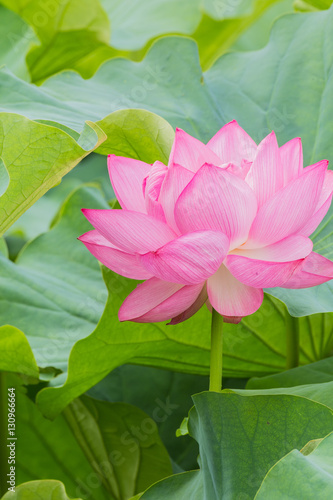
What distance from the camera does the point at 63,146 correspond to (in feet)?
1.90

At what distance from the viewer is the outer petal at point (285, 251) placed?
0.48 m

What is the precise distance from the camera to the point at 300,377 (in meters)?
0.73

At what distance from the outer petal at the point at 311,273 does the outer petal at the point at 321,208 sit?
0.9 inches

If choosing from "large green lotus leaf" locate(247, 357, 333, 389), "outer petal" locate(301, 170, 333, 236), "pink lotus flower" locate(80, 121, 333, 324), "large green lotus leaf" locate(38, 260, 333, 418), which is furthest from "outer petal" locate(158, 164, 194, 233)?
"large green lotus leaf" locate(247, 357, 333, 389)

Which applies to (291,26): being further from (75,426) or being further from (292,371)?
(75,426)

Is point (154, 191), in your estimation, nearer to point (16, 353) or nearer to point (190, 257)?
point (190, 257)

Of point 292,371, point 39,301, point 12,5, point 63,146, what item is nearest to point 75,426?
point 39,301

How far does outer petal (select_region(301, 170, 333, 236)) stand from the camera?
0.52 metres

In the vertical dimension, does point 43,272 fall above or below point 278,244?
below

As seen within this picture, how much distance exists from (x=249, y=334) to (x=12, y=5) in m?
0.93

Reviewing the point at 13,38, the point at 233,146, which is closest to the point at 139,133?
the point at 233,146

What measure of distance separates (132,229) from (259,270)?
10 centimetres

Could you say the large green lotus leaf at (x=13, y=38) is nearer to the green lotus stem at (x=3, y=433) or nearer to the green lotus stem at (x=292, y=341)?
the green lotus stem at (x=3, y=433)

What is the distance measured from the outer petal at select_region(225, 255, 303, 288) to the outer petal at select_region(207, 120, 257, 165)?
0.15 m
